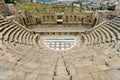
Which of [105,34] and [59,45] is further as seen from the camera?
[59,45]

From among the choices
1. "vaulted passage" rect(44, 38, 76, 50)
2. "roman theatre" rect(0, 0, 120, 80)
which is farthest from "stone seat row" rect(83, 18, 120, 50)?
"vaulted passage" rect(44, 38, 76, 50)

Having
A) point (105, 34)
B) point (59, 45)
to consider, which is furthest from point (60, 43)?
point (105, 34)

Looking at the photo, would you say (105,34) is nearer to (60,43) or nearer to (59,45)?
(59,45)

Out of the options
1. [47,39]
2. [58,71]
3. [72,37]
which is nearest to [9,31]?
[47,39]

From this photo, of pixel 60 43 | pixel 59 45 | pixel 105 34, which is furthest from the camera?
pixel 60 43

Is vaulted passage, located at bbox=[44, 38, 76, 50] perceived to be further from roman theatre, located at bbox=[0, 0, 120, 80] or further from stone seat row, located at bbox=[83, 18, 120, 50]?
stone seat row, located at bbox=[83, 18, 120, 50]

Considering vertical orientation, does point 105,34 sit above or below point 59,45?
above

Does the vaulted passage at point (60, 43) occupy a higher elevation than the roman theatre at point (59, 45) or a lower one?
lower

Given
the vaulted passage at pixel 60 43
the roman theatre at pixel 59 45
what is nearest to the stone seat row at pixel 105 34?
the roman theatre at pixel 59 45

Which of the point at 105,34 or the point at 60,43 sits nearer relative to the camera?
the point at 105,34

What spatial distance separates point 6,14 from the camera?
3134 centimetres

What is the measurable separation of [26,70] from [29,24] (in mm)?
25099

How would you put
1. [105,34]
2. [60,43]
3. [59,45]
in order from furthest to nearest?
[60,43]
[59,45]
[105,34]

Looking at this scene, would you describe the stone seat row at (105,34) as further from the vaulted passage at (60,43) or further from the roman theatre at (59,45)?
the vaulted passage at (60,43)
